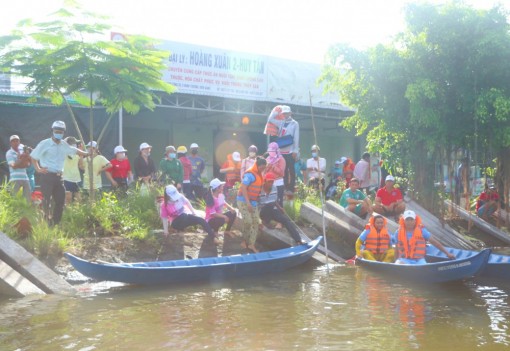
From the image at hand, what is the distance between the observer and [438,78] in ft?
46.1

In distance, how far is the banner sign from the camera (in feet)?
60.8

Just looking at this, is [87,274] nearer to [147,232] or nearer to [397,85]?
[147,232]

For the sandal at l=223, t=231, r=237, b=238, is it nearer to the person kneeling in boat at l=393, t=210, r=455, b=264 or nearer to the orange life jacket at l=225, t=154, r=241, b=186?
the person kneeling in boat at l=393, t=210, r=455, b=264

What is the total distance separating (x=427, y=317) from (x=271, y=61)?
564 inches

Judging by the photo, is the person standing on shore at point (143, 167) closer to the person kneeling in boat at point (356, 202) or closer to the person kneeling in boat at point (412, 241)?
the person kneeling in boat at point (356, 202)

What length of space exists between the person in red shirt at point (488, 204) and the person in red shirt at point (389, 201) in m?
3.48

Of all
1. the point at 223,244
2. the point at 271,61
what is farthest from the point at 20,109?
the point at 271,61

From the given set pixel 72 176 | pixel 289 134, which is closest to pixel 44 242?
pixel 72 176

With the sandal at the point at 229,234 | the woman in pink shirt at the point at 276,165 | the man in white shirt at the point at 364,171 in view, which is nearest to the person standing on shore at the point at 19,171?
the sandal at the point at 229,234

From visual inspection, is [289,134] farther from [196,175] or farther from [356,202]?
[196,175]

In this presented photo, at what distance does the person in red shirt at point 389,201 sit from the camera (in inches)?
561

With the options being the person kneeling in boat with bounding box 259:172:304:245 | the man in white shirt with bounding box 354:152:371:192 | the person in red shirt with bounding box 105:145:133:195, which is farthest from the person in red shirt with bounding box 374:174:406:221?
the person in red shirt with bounding box 105:145:133:195

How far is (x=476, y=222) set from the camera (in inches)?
617

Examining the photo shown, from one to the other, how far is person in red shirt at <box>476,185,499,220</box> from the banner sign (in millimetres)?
8005
